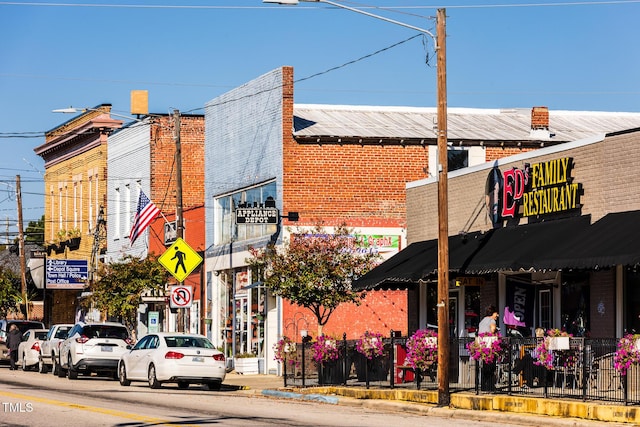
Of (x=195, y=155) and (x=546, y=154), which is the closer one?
(x=546, y=154)

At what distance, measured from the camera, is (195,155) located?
51531 mm

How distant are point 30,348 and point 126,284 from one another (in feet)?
13.9

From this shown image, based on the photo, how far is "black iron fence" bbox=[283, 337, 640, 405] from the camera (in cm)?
2128

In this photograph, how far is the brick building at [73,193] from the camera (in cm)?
5831

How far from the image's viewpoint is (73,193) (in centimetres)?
6278

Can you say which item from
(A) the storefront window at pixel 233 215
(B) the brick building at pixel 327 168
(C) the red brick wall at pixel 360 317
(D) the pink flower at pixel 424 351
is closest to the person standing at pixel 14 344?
(B) the brick building at pixel 327 168

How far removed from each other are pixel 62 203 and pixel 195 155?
15.8 m

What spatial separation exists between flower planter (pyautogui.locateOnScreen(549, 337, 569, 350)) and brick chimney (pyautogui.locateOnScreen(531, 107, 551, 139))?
1877cm

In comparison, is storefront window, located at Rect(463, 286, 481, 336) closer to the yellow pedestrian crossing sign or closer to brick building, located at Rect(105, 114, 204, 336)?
the yellow pedestrian crossing sign

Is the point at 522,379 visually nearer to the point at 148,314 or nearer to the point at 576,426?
the point at 576,426

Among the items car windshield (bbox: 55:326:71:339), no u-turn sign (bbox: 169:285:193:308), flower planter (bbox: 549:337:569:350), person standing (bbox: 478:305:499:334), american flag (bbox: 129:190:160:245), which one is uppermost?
american flag (bbox: 129:190:160:245)

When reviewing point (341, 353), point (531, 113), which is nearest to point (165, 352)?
point (341, 353)

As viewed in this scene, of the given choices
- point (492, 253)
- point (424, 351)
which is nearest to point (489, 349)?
point (424, 351)

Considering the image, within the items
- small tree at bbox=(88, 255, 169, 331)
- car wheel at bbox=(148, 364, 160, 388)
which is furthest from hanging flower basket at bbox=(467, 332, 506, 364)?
small tree at bbox=(88, 255, 169, 331)
